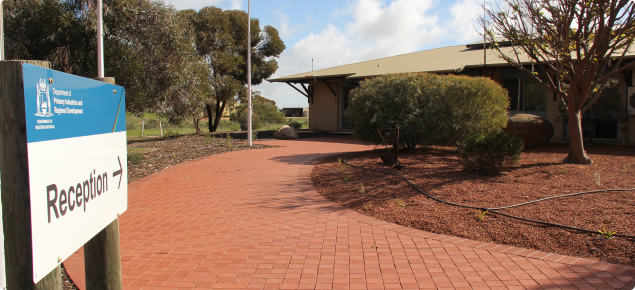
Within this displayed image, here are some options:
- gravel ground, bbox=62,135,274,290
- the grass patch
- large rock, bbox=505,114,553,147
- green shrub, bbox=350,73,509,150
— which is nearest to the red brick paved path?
gravel ground, bbox=62,135,274,290

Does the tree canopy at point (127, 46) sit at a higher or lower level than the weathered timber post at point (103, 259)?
higher

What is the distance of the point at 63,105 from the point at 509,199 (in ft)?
19.2

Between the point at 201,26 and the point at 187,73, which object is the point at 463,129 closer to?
the point at 187,73

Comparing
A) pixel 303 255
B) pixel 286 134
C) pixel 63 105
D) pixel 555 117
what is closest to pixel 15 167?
pixel 63 105

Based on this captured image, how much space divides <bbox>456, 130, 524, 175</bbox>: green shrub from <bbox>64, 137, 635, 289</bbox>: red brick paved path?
Answer: 10.2 ft

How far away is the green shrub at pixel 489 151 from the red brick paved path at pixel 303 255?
3.12 m

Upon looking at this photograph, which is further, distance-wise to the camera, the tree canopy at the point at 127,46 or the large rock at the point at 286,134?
the large rock at the point at 286,134

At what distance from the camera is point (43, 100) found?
1706mm

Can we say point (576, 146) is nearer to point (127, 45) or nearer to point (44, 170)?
→ point (44, 170)

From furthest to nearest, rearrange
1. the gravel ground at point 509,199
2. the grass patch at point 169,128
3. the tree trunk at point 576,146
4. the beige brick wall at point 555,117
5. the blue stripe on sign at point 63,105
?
the grass patch at point 169,128 → the beige brick wall at point 555,117 → the tree trunk at point 576,146 → the gravel ground at point 509,199 → the blue stripe on sign at point 63,105

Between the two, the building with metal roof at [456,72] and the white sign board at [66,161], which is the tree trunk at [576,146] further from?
the white sign board at [66,161]

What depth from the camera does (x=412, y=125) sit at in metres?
10.7

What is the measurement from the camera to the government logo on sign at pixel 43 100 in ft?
5.50

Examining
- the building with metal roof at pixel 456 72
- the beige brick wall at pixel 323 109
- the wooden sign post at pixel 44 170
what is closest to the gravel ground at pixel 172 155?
the building with metal roof at pixel 456 72
